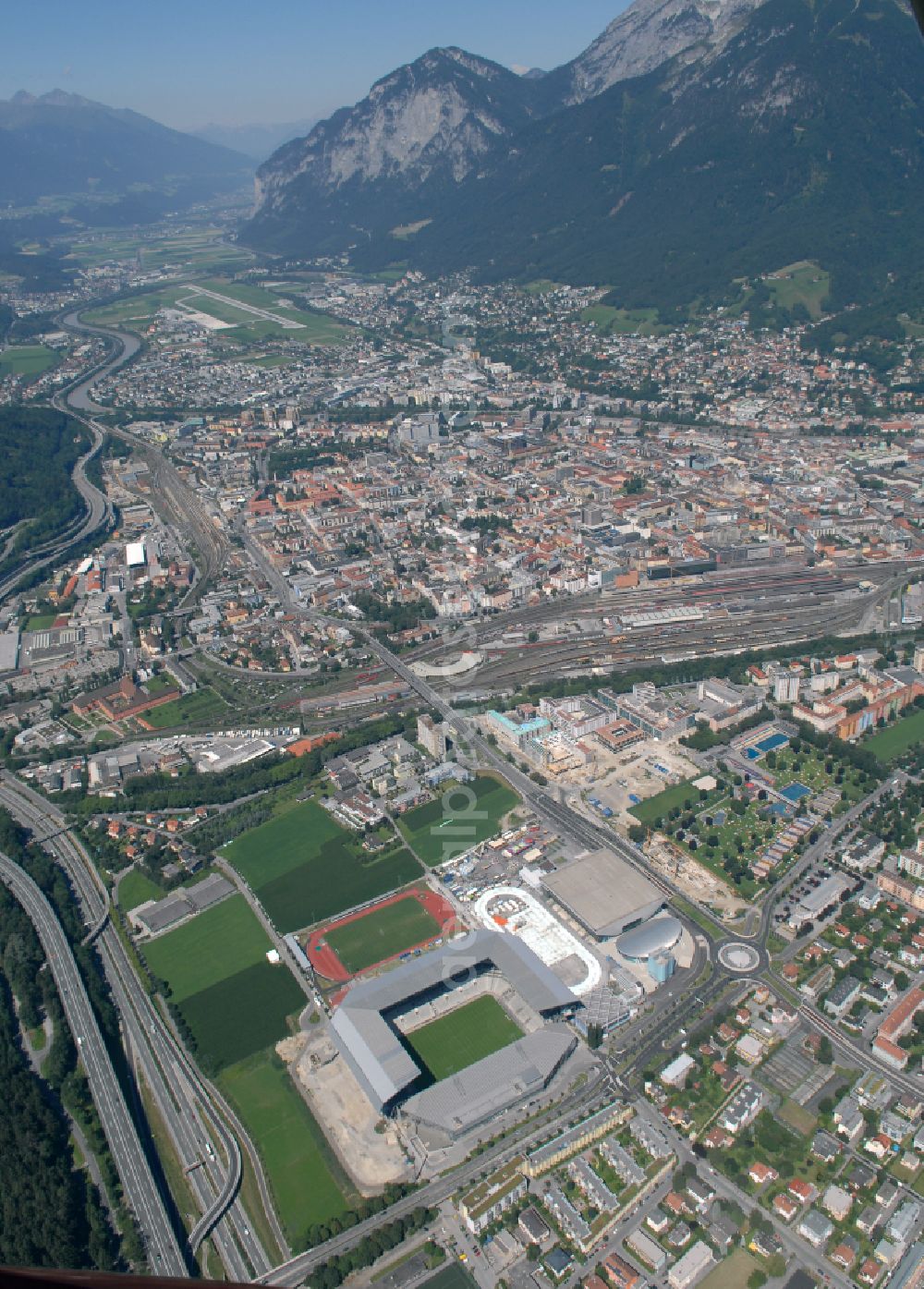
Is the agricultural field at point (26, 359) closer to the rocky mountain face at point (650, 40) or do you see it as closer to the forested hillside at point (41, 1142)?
the forested hillside at point (41, 1142)

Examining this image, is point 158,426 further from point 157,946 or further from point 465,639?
point 157,946

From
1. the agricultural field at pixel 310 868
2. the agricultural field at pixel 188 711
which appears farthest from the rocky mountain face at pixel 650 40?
the agricultural field at pixel 310 868

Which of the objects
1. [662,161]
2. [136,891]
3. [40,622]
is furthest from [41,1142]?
[662,161]

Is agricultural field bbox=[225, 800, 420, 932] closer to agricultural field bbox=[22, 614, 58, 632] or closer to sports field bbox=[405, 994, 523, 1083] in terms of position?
sports field bbox=[405, 994, 523, 1083]

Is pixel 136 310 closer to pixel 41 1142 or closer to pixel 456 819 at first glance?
pixel 456 819

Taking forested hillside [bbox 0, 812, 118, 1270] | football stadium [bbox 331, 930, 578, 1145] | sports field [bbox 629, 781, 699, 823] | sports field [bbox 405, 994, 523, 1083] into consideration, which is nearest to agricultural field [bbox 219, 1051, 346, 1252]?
football stadium [bbox 331, 930, 578, 1145]

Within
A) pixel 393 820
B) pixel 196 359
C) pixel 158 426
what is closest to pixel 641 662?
pixel 393 820
